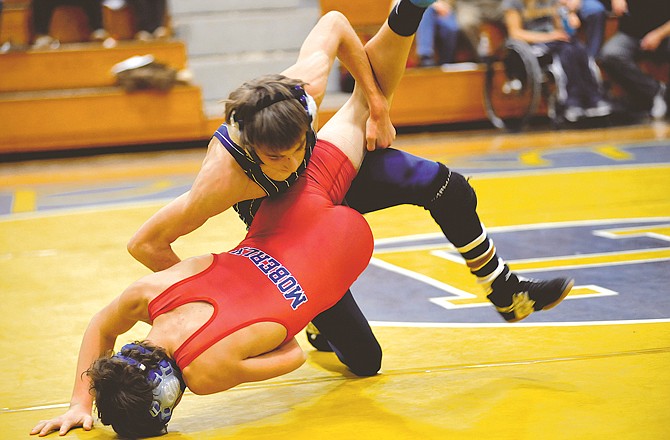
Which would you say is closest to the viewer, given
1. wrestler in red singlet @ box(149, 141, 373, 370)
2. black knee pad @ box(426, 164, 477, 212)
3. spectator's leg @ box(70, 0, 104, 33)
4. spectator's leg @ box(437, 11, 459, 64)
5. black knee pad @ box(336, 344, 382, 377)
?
wrestler in red singlet @ box(149, 141, 373, 370)

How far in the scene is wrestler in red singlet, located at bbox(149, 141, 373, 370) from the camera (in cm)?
219

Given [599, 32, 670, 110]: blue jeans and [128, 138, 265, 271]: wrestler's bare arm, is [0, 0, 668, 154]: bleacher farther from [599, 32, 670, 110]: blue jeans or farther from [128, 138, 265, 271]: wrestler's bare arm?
[128, 138, 265, 271]: wrestler's bare arm

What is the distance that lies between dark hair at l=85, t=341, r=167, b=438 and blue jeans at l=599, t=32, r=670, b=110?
609 centimetres

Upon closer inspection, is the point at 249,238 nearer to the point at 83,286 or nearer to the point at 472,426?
the point at 472,426

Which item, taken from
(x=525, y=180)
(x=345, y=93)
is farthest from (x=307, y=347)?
(x=345, y=93)

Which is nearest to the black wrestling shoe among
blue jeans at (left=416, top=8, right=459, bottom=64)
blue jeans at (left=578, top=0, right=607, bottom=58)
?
blue jeans at (left=416, top=8, right=459, bottom=64)

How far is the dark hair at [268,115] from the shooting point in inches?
83.0

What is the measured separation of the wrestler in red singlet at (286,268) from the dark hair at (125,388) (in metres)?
0.10

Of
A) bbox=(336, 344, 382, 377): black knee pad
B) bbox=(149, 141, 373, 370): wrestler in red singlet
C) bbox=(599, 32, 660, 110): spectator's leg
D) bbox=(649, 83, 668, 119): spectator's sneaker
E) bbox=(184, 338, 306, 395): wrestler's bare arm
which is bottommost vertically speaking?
bbox=(649, 83, 668, 119): spectator's sneaker

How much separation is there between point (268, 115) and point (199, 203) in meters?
0.29

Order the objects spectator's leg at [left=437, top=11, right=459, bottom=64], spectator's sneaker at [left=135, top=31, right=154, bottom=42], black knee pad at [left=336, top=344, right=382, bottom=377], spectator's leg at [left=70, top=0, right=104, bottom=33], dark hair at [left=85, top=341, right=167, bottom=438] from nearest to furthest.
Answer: dark hair at [left=85, top=341, right=167, bottom=438]
black knee pad at [left=336, top=344, right=382, bottom=377]
spectator's leg at [left=437, top=11, right=459, bottom=64]
spectator's sneaker at [left=135, top=31, right=154, bottom=42]
spectator's leg at [left=70, top=0, right=104, bottom=33]

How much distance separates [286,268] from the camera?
7.51 feet

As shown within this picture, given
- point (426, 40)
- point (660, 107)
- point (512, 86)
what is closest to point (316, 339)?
point (512, 86)

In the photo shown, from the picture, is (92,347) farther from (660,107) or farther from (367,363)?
(660,107)
